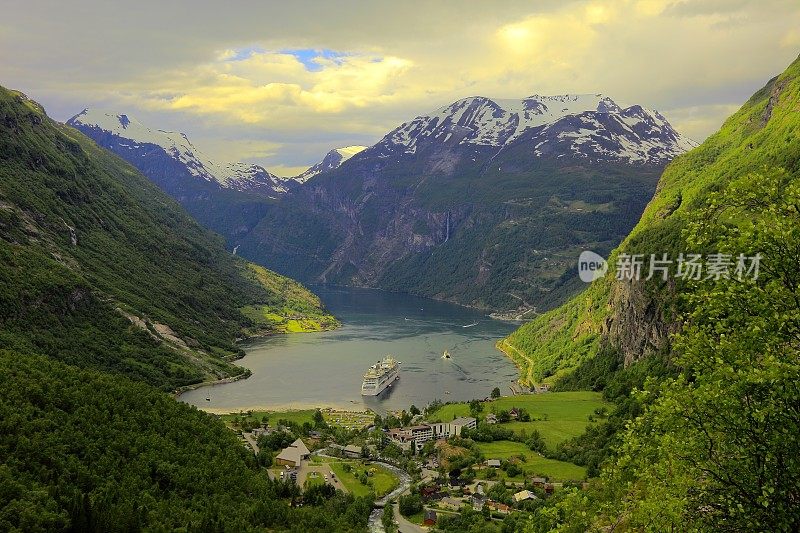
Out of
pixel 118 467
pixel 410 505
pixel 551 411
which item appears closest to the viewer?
pixel 118 467

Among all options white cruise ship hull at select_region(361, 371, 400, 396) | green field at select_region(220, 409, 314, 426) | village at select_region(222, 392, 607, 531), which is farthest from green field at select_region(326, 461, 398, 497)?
white cruise ship hull at select_region(361, 371, 400, 396)

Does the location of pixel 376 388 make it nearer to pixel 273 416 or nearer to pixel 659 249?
pixel 273 416

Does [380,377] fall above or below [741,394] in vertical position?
below

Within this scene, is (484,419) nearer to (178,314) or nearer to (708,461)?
(708,461)

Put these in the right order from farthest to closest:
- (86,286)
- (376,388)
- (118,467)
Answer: (86,286) < (376,388) < (118,467)

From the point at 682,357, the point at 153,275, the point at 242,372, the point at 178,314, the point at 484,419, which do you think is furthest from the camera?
the point at 153,275

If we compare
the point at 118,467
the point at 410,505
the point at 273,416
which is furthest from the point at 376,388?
the point at 118,467

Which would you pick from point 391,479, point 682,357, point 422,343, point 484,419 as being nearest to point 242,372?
point 422,343
